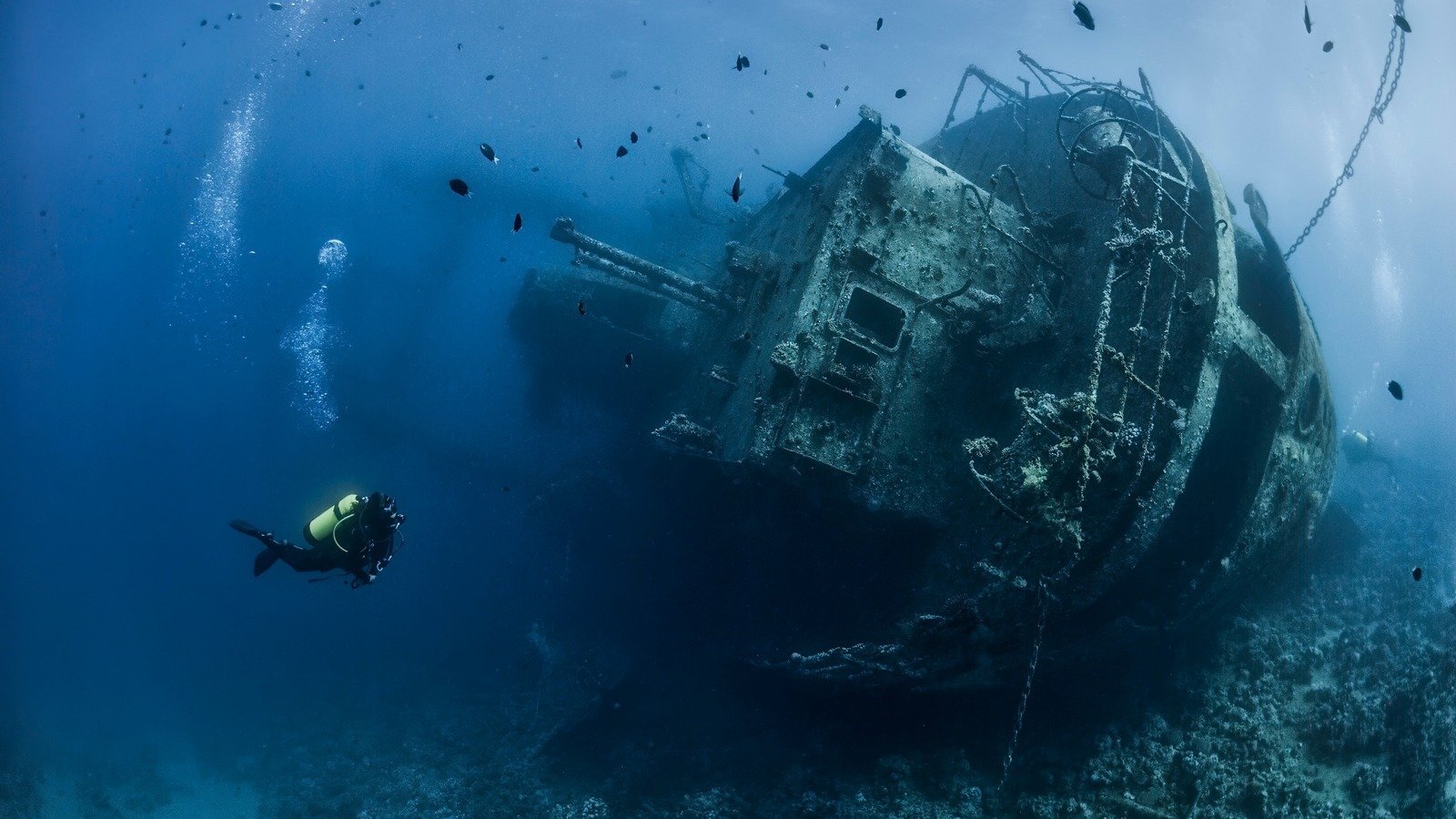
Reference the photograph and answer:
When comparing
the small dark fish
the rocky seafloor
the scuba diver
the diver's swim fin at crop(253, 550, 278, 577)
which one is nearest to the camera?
the small dark fish

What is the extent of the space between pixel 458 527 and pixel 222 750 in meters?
9.43

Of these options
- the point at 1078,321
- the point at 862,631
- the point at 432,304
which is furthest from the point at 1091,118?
the point at 432,304

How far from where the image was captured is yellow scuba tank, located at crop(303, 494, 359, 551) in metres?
5.60

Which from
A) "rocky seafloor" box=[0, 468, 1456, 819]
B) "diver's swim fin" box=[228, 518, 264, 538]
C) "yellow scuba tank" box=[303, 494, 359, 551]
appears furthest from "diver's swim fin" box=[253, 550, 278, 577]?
"rocky seafloor" box=[0, 468, 1456, 819]

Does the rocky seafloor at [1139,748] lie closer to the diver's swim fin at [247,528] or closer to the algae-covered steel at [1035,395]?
the algae-covered steel at [1035,395]

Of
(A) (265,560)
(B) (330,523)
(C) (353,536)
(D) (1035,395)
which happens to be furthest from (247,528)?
(D) (1035,395)

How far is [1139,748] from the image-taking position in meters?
6.13

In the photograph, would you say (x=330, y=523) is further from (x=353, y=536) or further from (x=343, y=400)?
(x=343, y=400)

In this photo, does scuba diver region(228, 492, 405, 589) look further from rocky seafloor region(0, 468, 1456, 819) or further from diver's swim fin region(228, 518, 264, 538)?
rocky seafloor region(0, 468, 1456, 819)

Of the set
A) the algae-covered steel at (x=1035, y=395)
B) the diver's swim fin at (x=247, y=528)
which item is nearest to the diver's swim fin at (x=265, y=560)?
the diver's swim fin at (x=247, y=528)

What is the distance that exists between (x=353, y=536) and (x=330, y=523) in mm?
310

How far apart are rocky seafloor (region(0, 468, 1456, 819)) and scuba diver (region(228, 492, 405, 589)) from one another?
193 inches

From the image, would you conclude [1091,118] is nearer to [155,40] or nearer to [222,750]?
[222,750]

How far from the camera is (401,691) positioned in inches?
601
